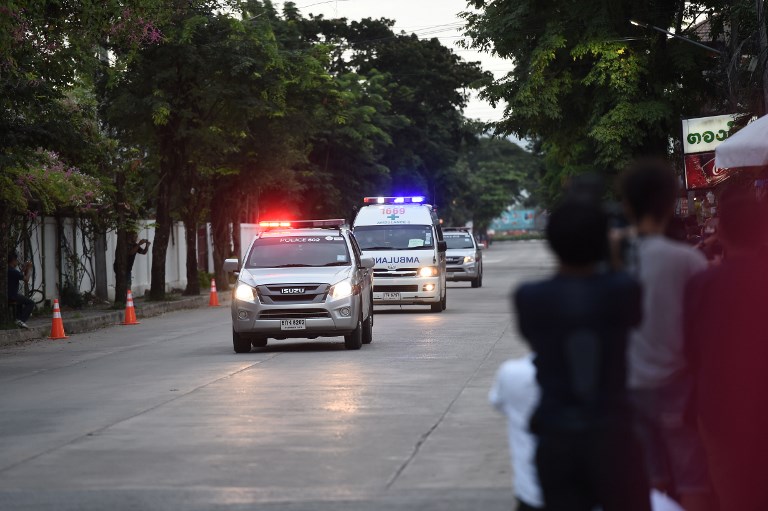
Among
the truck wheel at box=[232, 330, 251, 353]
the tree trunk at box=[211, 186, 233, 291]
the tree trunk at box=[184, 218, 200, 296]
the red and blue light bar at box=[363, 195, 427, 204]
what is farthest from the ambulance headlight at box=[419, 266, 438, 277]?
the tree trunk at box=[211, 186, 233, 291]

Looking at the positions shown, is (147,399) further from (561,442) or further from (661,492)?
(561,442)

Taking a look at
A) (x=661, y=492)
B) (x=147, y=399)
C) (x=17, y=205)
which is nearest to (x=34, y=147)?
(x=17, y=205)

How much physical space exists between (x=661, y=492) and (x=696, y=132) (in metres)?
27.2

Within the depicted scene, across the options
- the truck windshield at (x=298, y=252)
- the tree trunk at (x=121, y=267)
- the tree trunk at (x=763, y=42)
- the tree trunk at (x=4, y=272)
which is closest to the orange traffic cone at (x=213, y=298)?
the tree trunk at (x=121, y=267)

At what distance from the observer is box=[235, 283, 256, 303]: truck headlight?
2023cm

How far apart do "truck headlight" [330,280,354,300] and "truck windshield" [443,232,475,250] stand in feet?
83.5

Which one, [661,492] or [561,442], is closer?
[561,442]

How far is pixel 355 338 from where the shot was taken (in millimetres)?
20391

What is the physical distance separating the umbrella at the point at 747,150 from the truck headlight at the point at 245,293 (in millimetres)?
7274

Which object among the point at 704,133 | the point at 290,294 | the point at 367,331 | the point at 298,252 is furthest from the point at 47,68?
the point at 704,133

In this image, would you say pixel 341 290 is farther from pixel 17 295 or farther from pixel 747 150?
pixel 17 295

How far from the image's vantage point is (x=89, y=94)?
40.5 m

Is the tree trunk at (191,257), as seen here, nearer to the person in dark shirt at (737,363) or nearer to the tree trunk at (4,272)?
the tree trunk at (4,272)

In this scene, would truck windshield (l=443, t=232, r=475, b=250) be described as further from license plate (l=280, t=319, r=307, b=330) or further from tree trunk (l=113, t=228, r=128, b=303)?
license plate (l=280, t=319, r=307, b=330)
